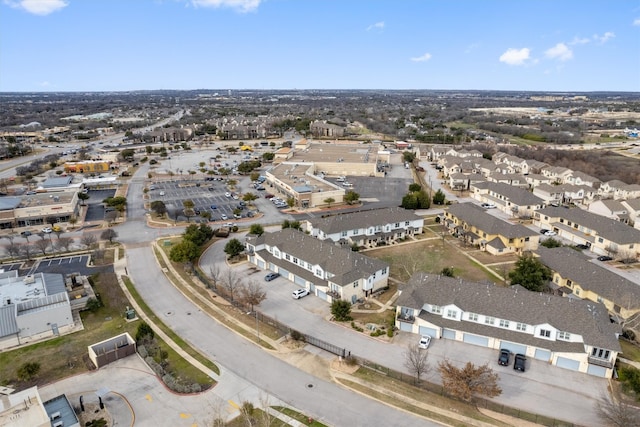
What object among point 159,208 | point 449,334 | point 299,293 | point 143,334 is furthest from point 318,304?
point 159,208

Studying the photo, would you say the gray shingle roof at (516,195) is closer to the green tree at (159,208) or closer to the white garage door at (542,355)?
the white garage door at (542,355)

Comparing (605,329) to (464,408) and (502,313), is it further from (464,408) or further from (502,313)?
(464,408)

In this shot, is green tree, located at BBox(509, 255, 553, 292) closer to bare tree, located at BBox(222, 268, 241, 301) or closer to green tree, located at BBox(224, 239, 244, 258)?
bare tree, located at BBox(222, 268, 241, 301)

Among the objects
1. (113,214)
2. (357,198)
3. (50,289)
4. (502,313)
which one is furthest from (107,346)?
(357,198)

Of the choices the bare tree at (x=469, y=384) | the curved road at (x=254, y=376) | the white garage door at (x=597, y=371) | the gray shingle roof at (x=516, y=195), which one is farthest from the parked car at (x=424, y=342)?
the gray shingle roof at (x=516, y=195)

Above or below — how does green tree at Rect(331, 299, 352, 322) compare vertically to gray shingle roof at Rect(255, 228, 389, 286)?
below

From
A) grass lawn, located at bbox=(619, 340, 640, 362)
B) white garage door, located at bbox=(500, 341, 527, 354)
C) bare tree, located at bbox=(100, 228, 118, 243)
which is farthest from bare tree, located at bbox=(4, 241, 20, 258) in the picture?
grass lawn, located at bbox=(619, 340, 640, 362)
